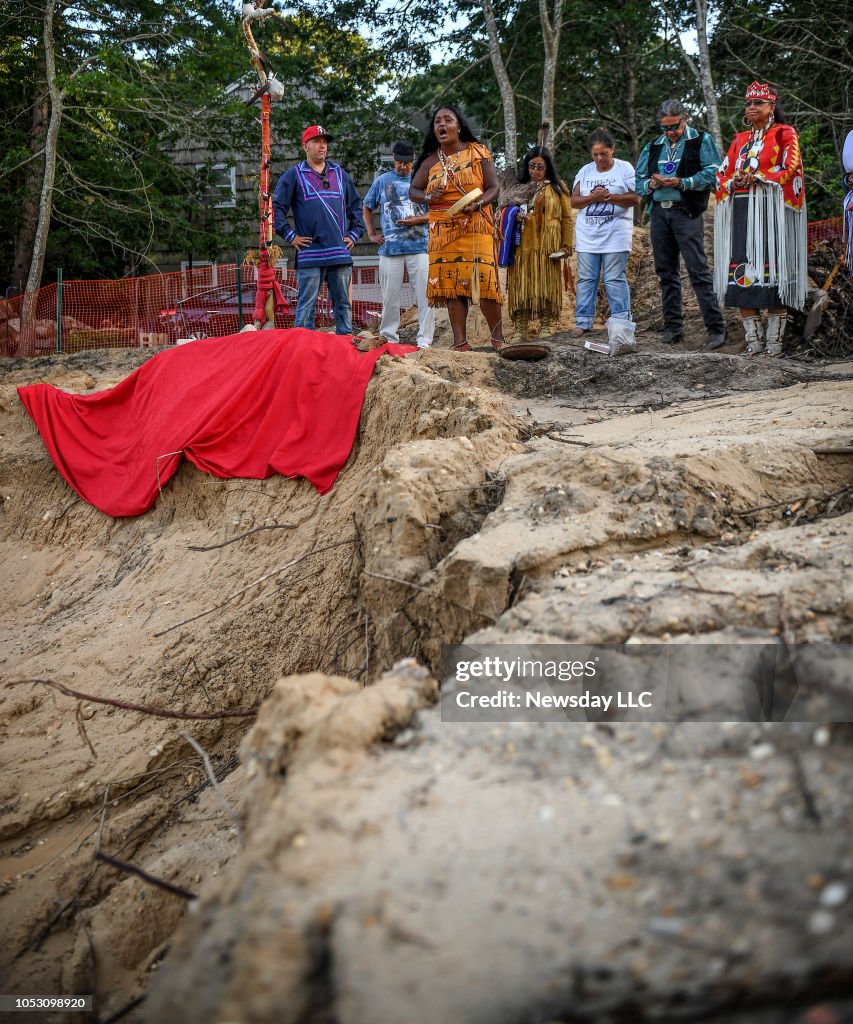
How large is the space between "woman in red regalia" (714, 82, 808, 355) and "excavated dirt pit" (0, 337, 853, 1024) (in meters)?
0.87

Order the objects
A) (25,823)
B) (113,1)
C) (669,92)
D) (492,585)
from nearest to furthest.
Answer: (492,585) < (25,823) < (113,1) < (669,92)

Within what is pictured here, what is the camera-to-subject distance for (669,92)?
15.6 m

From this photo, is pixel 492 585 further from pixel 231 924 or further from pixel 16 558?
pixel 16 558

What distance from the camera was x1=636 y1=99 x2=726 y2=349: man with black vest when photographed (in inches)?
259

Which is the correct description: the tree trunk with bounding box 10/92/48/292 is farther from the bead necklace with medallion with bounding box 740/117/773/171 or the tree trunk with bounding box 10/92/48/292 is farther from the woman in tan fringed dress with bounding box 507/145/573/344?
the bead necklace with medallion with bounding box 740/117/773/171

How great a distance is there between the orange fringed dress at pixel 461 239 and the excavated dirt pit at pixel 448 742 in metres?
0.58

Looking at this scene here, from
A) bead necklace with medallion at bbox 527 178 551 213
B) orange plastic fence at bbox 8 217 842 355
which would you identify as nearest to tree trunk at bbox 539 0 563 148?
orange plastic fence at bbox 8 217 842 355

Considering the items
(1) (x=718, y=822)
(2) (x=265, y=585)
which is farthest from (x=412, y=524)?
(1) (x=718, y=822)

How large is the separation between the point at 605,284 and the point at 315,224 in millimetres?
2384

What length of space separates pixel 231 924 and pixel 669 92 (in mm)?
17051

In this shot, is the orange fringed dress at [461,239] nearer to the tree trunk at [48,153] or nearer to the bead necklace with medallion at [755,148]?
the bead necklace with medallion at [755,148]

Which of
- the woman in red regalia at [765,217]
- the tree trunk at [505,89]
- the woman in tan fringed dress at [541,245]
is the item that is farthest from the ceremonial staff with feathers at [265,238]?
the tree trunk at [505,89]

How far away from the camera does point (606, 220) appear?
269 inches

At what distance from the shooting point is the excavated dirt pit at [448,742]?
1391 mm
